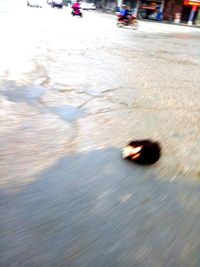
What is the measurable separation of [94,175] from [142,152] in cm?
64

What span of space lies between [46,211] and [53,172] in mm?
593

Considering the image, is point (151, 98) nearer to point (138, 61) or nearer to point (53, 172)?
point (53, 172)

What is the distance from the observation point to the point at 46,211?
2.44m

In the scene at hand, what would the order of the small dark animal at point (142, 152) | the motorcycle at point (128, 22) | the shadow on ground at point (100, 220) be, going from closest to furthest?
the shadow on ground at point (100, 220) < the small dark animal at point (142, 152) < the motorcycle at point (128, 22)

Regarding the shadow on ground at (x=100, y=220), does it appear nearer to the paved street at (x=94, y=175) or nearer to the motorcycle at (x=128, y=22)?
the paved street at (x=94, y=175)

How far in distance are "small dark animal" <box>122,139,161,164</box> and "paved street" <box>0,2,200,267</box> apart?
0.08 metres

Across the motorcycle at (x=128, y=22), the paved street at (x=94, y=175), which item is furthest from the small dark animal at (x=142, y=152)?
the motorcycle at (x=128, y=22)

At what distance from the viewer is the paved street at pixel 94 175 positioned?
7.00 ft

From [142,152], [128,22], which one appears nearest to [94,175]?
[142,152]

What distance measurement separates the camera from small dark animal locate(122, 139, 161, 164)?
334 centimetres

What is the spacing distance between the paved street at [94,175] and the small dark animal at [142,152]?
0.08m

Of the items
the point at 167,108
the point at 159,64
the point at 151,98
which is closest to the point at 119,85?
the point at 151,98

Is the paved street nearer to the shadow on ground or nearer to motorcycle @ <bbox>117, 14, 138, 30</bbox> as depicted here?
the shadow on ground

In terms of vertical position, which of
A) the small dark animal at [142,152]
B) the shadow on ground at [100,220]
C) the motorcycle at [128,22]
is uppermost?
the shadow on ground at [100,220]
